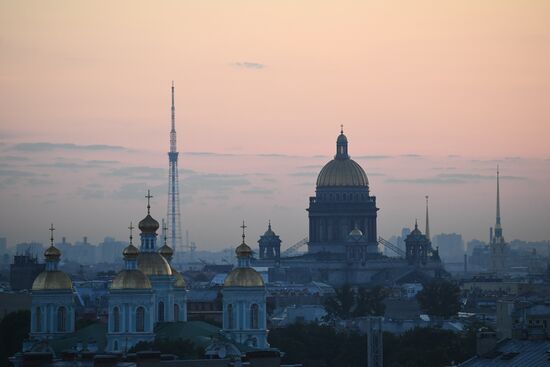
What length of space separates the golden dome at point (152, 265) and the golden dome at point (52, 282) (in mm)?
3591

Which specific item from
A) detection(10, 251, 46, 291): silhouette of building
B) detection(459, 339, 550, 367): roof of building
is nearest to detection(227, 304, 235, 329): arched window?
detection(459, 339, 550, 367): roof of building

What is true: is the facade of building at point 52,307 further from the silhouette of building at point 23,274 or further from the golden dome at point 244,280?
the silhouette of building at point 23,274

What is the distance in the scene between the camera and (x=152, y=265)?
109562 mm

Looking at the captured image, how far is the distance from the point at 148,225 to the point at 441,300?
49566 mm

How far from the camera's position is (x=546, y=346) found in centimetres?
7481

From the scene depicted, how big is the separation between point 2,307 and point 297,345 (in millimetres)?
39530

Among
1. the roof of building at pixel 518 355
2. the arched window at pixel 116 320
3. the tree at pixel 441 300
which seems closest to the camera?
the roof of building at pixel 518 355

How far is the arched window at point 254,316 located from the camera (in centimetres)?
10750

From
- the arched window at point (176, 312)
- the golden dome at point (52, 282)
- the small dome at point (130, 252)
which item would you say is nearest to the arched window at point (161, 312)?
the arched window at point (176, 312)

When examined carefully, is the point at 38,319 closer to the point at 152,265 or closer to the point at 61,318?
the point at 61,318

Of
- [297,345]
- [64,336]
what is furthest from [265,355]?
[297,345]

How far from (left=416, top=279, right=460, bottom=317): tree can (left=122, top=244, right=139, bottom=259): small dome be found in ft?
164

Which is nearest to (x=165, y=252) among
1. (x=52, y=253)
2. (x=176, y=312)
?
(x=176, y=312)

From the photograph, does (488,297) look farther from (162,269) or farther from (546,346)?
(546,346)
